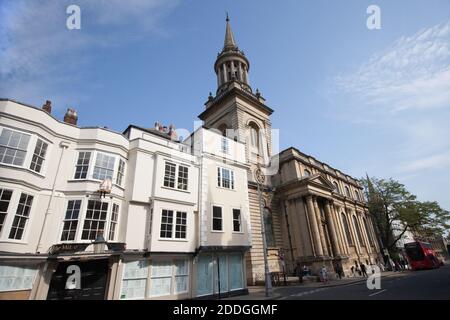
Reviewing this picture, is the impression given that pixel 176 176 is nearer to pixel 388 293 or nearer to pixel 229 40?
pixel 388 293

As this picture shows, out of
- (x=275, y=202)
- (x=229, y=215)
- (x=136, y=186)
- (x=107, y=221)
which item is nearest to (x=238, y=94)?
(x=275, y=202)

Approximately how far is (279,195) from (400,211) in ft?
91.5

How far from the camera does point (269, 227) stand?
27.2 m

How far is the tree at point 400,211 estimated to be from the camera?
40.4m

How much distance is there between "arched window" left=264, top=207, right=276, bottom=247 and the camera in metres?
26.1

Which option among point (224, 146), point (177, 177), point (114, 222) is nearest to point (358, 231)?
point (224, 146)

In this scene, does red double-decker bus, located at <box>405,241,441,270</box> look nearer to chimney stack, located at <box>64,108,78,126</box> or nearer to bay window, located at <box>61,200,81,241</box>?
bay window, located at <box>61,200,81,241</box>

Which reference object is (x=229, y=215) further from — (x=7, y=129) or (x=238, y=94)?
(x=238, y=94)

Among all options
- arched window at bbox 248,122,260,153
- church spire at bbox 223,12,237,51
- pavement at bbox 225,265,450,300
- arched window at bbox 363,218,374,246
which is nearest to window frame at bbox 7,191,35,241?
pavement at bbox 225,265,450,300

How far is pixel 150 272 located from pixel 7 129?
10.5m

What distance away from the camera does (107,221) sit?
497 inches

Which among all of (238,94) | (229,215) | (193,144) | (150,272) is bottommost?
(150,272)

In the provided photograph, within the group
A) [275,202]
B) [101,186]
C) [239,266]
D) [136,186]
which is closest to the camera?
[101,186]
